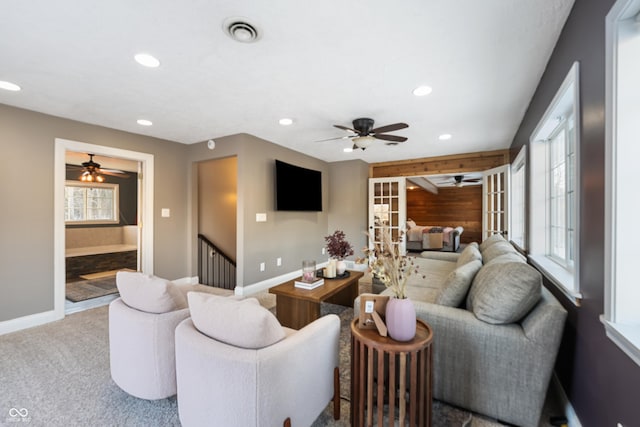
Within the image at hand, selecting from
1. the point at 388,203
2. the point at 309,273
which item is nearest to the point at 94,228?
the point at 309,273

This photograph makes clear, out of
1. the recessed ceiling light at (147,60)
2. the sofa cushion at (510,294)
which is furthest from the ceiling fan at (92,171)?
the sofa cushion at (510,294)

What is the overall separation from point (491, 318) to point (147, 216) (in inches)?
174

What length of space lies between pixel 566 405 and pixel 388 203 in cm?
455

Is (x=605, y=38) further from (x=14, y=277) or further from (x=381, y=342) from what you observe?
(x=14, y=277)

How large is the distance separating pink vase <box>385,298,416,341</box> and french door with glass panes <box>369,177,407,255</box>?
4381 mm

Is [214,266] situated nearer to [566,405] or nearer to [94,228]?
[94,228]

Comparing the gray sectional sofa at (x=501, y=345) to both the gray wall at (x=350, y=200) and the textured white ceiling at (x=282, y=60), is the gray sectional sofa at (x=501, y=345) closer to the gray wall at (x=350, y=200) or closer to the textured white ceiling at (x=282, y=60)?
the textured white ceiling at (x=282, y=60)

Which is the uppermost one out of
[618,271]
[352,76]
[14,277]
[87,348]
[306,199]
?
[352,76]

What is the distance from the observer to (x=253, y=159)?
4.11m

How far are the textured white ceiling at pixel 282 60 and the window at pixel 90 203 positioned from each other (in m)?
3.82

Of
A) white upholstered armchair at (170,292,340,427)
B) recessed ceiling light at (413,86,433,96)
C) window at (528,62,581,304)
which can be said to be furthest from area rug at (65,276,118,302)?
window at (528,62,581,304)

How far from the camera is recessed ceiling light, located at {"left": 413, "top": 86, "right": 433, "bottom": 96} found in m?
2.50

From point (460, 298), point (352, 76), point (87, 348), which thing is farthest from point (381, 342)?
point (87, 348)

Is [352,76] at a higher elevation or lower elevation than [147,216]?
higher
